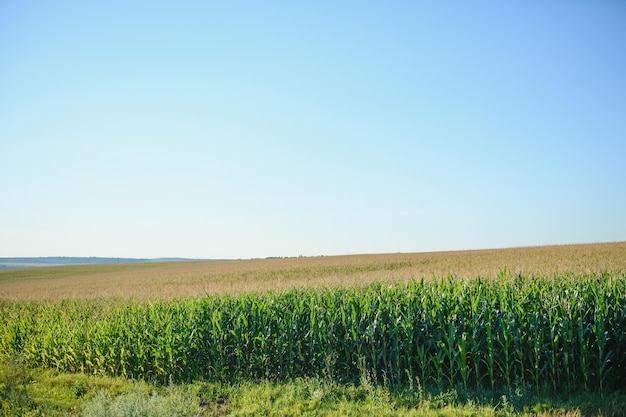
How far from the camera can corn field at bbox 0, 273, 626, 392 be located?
9.75 metres

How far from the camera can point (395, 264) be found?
4825 cm

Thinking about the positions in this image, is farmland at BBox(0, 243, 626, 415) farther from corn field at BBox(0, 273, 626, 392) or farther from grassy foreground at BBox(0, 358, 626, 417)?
grassy foreground at BBox(0, 358, 626, 417)

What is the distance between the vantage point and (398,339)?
34.4 ft

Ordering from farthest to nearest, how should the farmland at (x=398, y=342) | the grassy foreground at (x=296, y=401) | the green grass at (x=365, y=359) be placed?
the farmland at (x=398, y=342) < the green grass at (x=365, y=359) < the grassy foreground at (x=296, y=401)

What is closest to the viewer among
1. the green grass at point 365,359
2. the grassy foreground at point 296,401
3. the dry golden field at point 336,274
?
the grassy foreground at point 296,401

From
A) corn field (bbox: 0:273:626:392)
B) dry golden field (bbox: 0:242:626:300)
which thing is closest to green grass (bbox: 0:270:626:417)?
corn field (bbox: 0:273:626:392)

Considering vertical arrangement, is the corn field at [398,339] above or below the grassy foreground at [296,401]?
above

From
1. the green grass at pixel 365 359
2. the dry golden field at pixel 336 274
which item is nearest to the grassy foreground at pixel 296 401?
the green grass at pixel 365 359

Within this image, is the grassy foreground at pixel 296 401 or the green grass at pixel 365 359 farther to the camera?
the green grass at pixel 365 359

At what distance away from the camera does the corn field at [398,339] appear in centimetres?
975

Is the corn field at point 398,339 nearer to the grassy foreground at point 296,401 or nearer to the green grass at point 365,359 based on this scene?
the green grass at point 365,359

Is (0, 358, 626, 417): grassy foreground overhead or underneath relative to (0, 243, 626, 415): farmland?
underneath

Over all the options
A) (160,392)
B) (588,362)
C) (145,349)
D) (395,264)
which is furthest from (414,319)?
(395,264)

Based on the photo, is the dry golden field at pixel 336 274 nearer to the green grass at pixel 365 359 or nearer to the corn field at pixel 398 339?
the corn field at pixel 398 339
